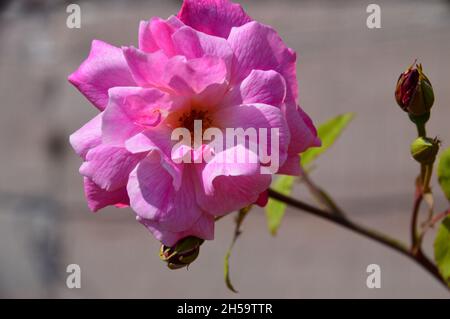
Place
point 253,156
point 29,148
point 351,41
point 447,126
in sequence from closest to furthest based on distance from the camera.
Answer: point 253,156 → point 447,126 → point 351,41 → point 29,148

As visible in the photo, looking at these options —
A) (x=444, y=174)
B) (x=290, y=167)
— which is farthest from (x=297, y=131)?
(x=444, y=174)

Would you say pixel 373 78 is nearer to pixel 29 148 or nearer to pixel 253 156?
pixel 29 148

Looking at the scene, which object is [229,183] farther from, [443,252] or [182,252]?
[443,252]

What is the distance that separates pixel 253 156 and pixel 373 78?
91cm

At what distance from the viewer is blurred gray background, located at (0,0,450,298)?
3.85 ft

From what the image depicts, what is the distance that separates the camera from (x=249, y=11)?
4.18 ft

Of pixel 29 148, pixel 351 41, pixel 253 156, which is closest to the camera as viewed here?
pixel 253 156

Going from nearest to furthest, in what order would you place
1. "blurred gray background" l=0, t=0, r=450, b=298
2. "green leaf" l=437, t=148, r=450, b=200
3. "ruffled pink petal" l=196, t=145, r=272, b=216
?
1. "ruffled pink petal" l=196, t=145, r=272, b=216
2. "green leaf" l=437, t=148, r=450, b=200
3. "blurred gray background" l=0, t=0, r=450, b=298

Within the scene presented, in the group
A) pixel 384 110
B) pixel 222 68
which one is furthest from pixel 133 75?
pixel 384 110

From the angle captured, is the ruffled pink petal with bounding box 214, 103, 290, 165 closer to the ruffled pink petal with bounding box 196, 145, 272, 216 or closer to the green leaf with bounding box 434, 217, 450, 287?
the ruffled pink petal with bounding box 196, 145, 272, 216

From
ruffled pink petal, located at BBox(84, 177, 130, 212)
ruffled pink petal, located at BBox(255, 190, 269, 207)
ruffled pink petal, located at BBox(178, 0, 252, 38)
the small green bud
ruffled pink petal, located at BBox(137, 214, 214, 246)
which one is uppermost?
ruffled pink petal, located at BBox(178, 0, 252, 38)

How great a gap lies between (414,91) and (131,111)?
16 centimetres

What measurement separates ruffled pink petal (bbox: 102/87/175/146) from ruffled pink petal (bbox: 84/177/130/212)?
0.03 m

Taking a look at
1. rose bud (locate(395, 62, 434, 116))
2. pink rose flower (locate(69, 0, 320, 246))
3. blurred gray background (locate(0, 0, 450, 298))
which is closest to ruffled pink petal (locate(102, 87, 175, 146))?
pink rose flower (locate(69, 0, 320, 246))
